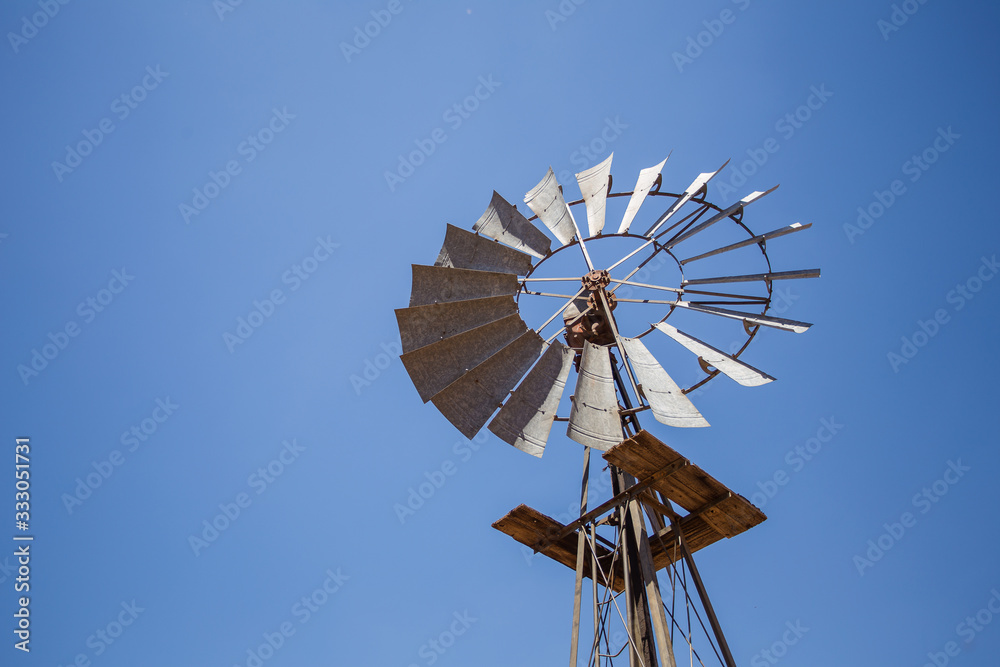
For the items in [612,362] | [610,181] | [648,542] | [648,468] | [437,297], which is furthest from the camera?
[610,181]

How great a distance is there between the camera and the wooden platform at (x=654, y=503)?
6332mm

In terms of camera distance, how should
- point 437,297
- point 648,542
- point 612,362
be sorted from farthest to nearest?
point 612,362 < point 437,297 < point 648,542

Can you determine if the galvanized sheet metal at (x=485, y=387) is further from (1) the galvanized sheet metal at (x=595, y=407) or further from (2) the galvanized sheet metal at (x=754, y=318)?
(2) the galvanized sheet metal at (x=754, y=318)

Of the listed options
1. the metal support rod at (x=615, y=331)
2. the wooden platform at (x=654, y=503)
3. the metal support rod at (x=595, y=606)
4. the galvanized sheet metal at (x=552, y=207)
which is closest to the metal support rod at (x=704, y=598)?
the wooden platform at (x=654, y=503)

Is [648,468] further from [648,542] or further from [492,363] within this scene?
[492,363]

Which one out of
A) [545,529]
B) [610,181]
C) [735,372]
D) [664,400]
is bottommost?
[545,529]

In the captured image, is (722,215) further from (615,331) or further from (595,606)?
(595,606)

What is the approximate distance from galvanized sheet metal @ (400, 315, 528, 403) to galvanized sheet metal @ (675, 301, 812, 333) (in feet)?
5.99

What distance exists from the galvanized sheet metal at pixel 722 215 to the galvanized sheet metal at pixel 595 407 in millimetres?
1647

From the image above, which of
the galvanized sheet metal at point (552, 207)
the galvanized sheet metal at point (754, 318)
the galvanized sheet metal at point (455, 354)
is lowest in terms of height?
the galvanized sheet metal at point (455, 354)

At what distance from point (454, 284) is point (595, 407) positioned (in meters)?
1.91

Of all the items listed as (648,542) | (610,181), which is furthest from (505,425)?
(610,181)

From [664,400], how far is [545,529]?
1.75 metres

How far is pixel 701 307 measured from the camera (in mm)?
7969
